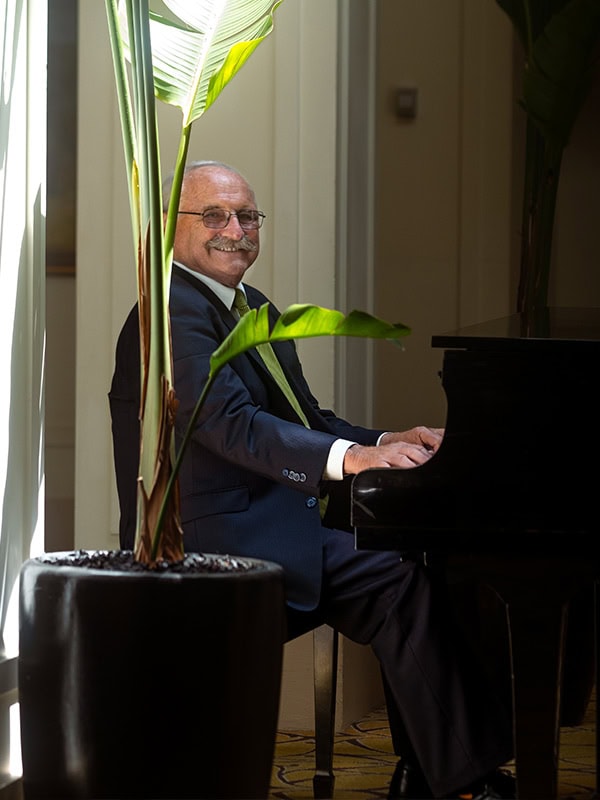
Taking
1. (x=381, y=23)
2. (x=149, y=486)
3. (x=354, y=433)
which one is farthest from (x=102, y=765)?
(x=381, y=23)

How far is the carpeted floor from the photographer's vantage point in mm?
2820

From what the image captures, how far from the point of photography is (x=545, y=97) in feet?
13.5

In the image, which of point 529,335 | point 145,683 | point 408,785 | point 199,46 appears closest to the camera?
point 145,683

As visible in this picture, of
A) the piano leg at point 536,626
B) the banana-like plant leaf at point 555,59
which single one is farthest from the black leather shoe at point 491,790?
the banana-like plant leaf at point 555,59

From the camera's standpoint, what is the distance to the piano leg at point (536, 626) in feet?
6.82

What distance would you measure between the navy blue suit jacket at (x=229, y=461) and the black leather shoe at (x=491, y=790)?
449mm

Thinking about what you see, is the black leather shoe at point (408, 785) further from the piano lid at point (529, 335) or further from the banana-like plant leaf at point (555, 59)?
the banana-like plant leaf at point (555, 59)

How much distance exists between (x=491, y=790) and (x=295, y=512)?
642 millimetres

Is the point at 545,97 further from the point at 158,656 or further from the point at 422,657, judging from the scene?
the point at 158,656

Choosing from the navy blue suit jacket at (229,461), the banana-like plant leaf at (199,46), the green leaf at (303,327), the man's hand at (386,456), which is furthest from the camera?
the navy blue suit jacket at (229,461)

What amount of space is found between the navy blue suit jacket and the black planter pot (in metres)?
0.44

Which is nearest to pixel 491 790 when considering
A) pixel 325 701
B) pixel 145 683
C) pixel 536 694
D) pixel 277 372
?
pixel 536 694

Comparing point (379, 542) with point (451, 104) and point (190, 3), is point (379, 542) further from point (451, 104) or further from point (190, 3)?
point (451, 104)

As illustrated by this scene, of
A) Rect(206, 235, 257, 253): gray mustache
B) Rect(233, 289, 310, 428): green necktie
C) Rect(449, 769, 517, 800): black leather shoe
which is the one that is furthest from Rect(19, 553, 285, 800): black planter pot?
Rect(206, 235, 257, 253): gray mustache
